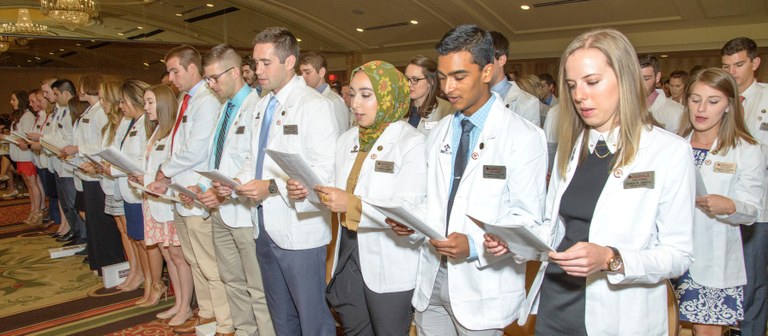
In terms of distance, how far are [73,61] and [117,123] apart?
8.26 meters

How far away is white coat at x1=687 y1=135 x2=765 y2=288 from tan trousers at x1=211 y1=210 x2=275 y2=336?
227 centimetres

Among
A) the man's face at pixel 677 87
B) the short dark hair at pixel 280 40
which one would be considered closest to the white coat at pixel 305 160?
the short dark hair at pixel 280 40

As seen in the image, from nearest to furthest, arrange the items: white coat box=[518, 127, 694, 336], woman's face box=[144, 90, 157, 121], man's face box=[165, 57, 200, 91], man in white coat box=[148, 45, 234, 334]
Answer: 1. white coat box=[518, 127, 694, 336]
2. man in white coat box=[148, 45, 234, 334]
3. man's face box=[165, 57, 200, 91]
4. woman's face box=[144, 90, 157, 121]

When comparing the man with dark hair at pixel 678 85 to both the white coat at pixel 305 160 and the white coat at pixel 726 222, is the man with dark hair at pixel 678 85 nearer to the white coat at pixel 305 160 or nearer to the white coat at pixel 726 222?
the white coat at pixel 726 222

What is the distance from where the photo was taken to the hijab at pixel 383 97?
2.31 metres

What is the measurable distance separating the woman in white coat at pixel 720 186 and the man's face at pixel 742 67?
1475 mm

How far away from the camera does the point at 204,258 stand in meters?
3.45

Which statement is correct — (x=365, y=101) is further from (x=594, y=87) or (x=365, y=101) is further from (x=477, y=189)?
(x=594, y=87)

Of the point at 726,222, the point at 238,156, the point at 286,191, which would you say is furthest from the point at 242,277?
the point at 726,222

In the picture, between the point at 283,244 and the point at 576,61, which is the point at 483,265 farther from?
the point at 283,244

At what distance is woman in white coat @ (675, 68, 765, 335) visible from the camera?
246 cm

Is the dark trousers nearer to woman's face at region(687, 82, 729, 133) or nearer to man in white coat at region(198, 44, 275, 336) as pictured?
woman's face at region(687, 82, 729, 133)

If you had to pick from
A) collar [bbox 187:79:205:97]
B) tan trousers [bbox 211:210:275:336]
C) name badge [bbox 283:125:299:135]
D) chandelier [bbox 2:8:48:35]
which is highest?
chandelier [bbox 2:8:48:35]

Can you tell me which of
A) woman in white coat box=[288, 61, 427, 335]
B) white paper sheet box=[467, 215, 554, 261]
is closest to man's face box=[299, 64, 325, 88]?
woman in white coat box=[288, 61, 427, 335]
